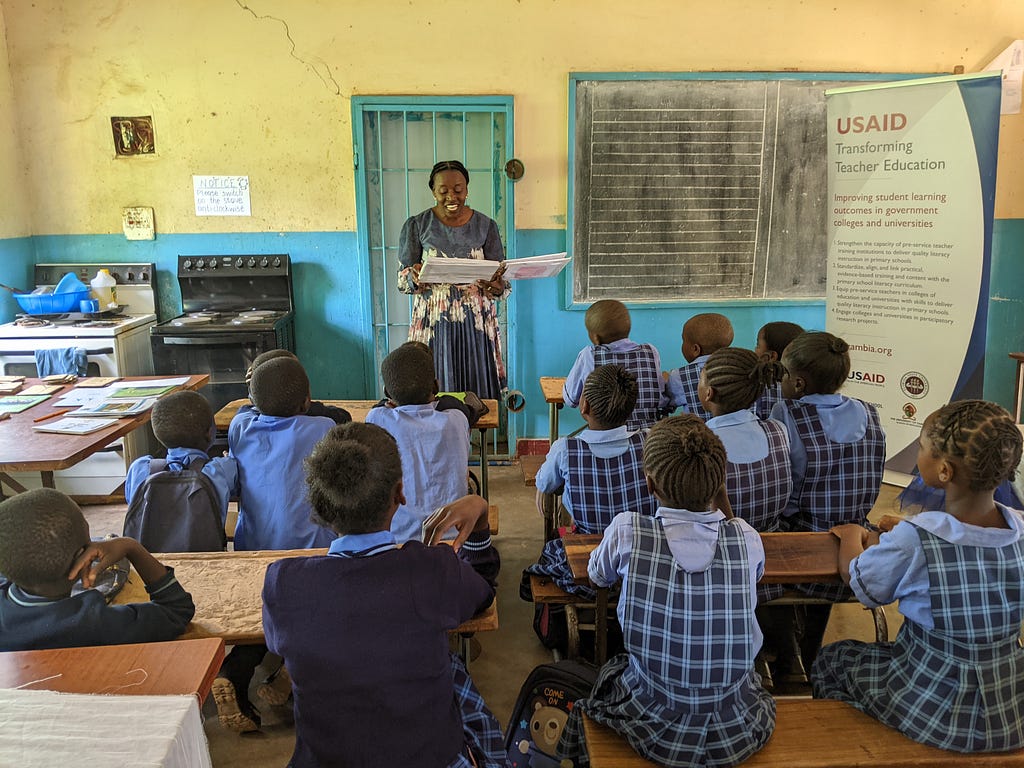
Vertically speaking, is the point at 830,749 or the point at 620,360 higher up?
the point at 620,360

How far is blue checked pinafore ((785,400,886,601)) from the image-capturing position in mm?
2277

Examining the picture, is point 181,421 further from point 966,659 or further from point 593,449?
point 966,659

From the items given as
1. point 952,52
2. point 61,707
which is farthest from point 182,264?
point 952,52

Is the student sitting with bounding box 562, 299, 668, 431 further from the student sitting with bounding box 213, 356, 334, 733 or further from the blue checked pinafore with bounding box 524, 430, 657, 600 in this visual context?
the student sitting with bounding box 213, 356, 334, 733

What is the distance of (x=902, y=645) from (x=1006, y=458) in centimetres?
45

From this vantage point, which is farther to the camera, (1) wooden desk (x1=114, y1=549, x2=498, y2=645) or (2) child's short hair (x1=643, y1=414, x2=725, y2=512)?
(1) wooden desk (x1=114, y1=549, x2=498, y2=645)

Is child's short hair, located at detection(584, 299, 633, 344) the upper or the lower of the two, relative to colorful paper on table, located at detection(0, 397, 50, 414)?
upper

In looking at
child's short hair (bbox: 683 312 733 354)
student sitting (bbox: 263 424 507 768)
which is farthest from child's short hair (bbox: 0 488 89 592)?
child's short hair (bbox: 683 312 733 354)

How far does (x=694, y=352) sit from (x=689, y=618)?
1.92 m

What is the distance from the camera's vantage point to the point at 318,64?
14.2 feet

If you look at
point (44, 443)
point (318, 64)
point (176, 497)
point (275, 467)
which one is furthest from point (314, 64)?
point (176, 497)

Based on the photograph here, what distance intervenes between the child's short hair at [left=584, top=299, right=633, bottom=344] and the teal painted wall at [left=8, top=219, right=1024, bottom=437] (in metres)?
1.46

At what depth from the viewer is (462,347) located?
406 cm

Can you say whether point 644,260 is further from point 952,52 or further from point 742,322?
point 952,52
